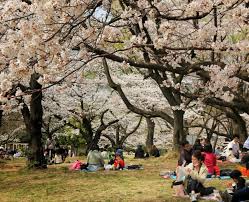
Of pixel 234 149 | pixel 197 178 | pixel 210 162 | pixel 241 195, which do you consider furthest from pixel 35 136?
pixel 241 195

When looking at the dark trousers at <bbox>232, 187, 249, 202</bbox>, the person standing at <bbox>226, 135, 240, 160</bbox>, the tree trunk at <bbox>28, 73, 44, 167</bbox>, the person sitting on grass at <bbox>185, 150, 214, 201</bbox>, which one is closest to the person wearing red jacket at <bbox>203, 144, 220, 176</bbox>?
the person sitting on grass at <bbox>185, 150, 214, 201</bbox>

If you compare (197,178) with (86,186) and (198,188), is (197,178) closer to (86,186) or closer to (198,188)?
(198,188)

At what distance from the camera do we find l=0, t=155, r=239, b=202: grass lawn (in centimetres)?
1011

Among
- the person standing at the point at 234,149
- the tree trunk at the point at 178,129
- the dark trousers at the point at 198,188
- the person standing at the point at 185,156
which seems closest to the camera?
the dark trousers at the point at 198,188

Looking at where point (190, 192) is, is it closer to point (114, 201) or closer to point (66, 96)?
point (114, 201)

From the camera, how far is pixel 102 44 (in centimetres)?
752

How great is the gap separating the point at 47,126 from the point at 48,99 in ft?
15.3

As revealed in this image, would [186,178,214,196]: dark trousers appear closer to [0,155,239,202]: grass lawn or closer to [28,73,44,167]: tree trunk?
[0,155,239,202]: grass lawn

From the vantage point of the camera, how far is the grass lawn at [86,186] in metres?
10.1

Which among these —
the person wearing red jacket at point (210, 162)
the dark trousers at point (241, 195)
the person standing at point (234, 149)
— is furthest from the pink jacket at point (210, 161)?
the dark trousers at point (241, 195)

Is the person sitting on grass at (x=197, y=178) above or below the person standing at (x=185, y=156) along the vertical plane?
below

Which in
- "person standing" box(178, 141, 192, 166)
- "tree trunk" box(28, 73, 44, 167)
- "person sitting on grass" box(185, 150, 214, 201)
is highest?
"tree trunk" box(28, 73, 44, 167)

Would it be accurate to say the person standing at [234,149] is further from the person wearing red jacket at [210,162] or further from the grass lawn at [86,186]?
the person wearing red jacket at [210,162]

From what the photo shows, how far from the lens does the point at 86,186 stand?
1173cm
